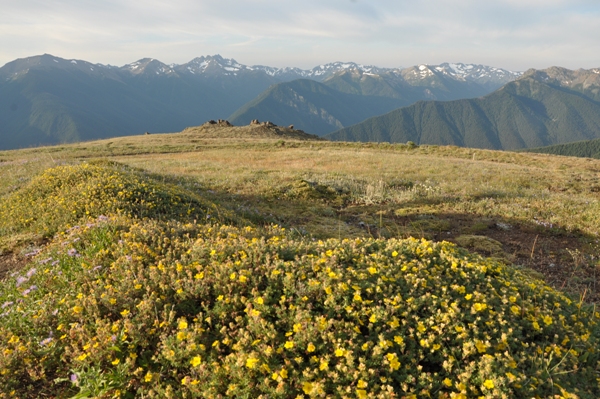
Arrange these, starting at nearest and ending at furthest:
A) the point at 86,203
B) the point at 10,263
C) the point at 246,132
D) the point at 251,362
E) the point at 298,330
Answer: the point at 251,362 < the point at 298,330 < the point at 10,263 < the point at 86,203 < the point at 246,132

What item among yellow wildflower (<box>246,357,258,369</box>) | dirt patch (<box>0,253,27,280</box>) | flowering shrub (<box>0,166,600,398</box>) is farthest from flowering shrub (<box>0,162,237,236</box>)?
yellow wildflower (<box>246,357,258,369</box>)

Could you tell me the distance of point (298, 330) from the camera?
11.5 feet

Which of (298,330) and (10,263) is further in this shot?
(10,263)

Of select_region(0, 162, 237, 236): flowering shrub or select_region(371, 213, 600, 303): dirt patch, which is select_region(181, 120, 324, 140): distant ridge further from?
select_region(0, 162, 237, 236): flowering shrub

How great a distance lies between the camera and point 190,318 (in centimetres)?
410

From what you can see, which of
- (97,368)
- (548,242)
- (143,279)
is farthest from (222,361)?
(548,242)

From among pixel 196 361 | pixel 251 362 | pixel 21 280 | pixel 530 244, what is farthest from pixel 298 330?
pixel 530 244

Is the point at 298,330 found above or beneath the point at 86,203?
beneath

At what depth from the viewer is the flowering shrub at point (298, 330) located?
129 inches

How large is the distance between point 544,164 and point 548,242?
30.6 meters

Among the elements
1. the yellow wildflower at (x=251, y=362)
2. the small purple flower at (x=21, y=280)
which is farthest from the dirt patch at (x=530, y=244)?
the small purple flower at (x=21, y=280)

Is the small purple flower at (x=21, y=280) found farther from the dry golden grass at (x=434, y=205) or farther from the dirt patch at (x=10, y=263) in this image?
the dry golden grass at (x=434, y=205)

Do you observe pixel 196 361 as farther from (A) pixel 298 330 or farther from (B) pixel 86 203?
(B) pixel 86 203

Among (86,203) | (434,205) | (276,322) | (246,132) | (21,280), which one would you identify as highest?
(246,132)
